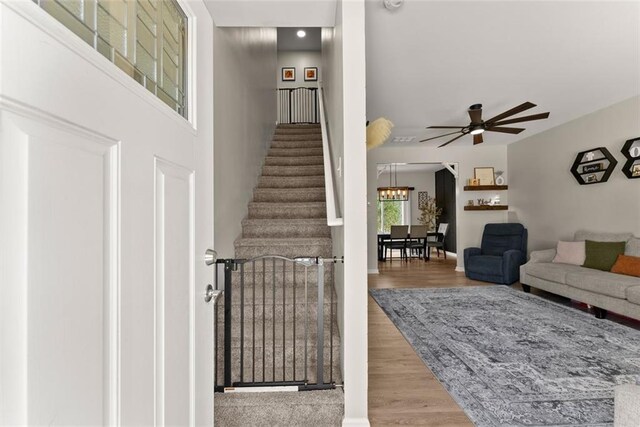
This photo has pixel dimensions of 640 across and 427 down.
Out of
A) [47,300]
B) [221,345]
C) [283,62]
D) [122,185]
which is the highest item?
[283,62]

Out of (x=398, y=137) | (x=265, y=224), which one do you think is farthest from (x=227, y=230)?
(x=398, y=137)

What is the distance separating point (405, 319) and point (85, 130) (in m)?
3.64

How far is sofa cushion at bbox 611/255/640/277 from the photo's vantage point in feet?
12.4

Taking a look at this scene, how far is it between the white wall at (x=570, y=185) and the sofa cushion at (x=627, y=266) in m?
0.52

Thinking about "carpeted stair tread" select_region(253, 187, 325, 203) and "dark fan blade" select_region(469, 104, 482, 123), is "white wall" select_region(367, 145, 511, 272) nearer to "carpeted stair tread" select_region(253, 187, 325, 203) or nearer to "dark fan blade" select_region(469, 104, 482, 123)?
"dark fan blade" select_region(469, 104, 482, 123)

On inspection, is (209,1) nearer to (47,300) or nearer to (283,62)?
(47,300)

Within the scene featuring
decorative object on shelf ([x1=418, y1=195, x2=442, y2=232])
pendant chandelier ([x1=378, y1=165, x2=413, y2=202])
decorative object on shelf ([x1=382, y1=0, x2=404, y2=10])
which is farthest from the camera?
decorative object on shelf ([x1=418, y1=195, x2=442, y2=232])

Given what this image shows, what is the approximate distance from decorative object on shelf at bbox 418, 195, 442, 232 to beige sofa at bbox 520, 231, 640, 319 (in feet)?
18.9

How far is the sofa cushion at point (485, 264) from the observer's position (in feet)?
18.5

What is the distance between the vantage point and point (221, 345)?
230cm

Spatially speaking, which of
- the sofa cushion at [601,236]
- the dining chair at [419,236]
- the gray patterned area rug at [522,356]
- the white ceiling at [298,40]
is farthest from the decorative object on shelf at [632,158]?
the white ceiling at [298,40]

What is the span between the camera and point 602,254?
4.27 m

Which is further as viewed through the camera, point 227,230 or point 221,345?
point 227,230

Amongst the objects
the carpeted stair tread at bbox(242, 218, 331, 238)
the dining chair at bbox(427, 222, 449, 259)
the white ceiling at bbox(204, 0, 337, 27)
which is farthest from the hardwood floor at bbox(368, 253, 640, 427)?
the dining chair at bbox(427, 222, 449, 259)
